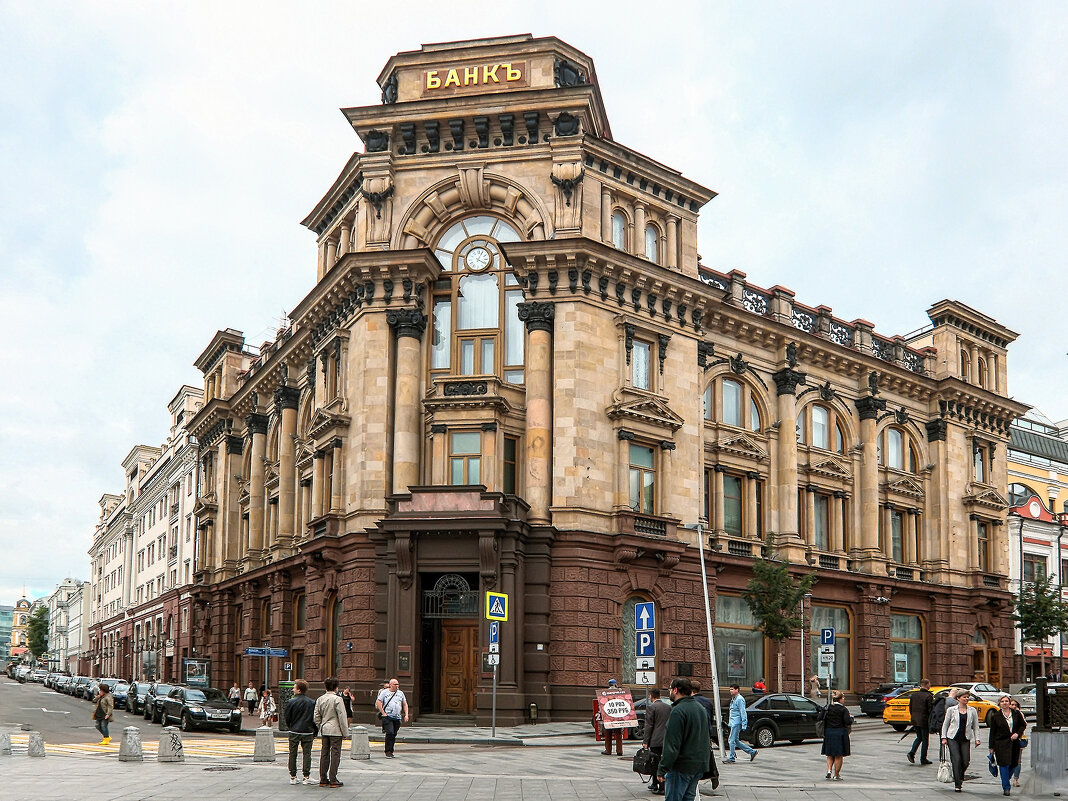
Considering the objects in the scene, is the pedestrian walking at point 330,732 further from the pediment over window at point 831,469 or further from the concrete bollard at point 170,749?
the pediment over window at point 831,469

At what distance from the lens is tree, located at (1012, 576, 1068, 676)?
177ft

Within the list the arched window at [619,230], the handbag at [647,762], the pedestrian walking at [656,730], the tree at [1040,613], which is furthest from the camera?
the tree at [1040,613]

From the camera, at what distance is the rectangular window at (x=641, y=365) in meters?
41.1

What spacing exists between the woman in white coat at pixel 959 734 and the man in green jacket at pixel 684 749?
10436 mm

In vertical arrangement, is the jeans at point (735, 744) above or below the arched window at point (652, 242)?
below

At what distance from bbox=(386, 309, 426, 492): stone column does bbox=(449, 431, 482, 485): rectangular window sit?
125 cm

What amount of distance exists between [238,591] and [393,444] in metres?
21.3

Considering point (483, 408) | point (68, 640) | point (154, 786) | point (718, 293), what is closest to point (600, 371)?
point (483, 408)

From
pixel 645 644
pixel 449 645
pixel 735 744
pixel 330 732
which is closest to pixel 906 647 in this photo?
pixel 449 645

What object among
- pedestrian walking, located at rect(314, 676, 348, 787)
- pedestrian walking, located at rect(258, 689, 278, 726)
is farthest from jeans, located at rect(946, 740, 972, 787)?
pedestrian walking, located at rect(258, 689, 278, 726)

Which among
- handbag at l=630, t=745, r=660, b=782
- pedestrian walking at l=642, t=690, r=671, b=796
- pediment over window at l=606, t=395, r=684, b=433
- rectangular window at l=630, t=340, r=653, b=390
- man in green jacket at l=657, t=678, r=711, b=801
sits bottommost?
handbag at l=630, t=745, r=660, b=782

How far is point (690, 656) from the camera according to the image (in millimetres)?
40469

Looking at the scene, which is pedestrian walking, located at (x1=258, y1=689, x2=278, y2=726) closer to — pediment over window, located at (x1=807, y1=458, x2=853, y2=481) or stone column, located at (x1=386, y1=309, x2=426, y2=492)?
stone column, located at (x1=386, y1=309, x2=426, y2=492)

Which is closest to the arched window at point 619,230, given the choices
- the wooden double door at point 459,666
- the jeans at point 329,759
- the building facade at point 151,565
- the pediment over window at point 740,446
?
the pediment over window at point 740,446
